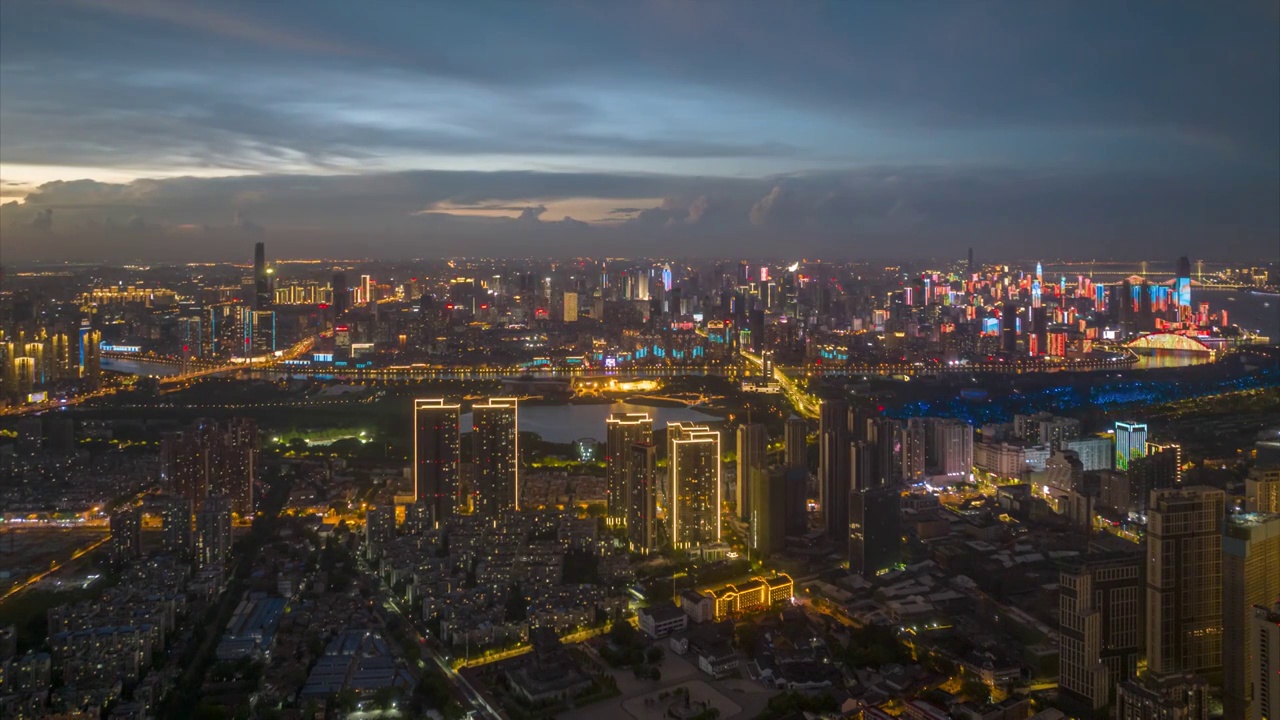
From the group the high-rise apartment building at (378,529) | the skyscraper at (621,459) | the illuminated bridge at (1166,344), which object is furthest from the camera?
the illuminated bridge at (1166,344)

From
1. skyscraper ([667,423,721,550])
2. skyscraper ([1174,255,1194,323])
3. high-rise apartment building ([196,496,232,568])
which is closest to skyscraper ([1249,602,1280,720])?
skyscraper ([667,423,721,550])

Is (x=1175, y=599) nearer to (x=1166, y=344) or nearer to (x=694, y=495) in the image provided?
(x=694, y=495)

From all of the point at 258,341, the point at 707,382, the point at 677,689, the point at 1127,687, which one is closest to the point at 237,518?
the point at 677,689

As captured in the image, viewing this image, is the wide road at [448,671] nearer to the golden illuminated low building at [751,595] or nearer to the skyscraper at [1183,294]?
the golden illuminated low building at [751,595]

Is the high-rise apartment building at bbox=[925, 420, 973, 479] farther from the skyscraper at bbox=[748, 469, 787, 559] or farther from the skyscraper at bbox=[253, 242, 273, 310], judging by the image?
the skyscraper at bbox=[253, 242, 273, 310]

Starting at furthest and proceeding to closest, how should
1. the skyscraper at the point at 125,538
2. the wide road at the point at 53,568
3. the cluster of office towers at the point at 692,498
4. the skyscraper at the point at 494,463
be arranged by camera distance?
the skyscraper at the point at 494,463
the cluster of office towers at the point at 692,498
the skyscraper at the point at 125,538
the wide road at the point at 53,568

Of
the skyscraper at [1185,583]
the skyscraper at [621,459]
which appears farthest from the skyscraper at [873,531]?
the skyscraper at [1185,583]
